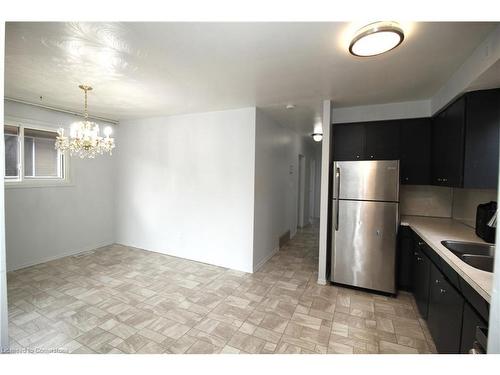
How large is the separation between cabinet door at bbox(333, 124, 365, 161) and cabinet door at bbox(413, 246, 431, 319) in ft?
4.51

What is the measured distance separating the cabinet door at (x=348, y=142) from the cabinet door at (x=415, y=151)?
0.49m

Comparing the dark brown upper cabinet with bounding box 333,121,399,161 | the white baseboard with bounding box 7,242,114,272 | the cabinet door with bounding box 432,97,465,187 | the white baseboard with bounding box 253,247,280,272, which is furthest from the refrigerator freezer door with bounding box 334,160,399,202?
the white baseboard with bounding box 7,242,114,272

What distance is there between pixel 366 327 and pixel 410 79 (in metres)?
2.55

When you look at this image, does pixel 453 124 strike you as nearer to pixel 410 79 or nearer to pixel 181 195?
pixel 410 79

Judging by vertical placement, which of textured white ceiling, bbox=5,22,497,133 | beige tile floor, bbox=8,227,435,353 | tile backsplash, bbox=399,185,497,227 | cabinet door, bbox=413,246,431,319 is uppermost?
textured white ceiling, bbox=5,22,497,133

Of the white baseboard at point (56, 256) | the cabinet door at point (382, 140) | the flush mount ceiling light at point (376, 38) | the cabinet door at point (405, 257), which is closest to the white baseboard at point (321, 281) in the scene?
the cabinet door at point (405, 257)

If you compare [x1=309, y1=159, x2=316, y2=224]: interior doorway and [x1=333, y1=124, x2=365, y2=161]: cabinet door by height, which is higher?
[x1=333, y1=124, x2=365, y2=161]: cabinet door

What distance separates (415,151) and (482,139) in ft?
2.94

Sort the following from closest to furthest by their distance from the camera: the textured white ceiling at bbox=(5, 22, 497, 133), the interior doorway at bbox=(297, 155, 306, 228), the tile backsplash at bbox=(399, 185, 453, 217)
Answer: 1. the textured white ceiling at bbox=(5, 22, 497, 133)
2. the tile backsplash at bbox=(399, 185, 453, 217)
3. the interior doorway at bbox=(297, 155, 306, 228)

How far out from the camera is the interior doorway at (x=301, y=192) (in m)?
5.89

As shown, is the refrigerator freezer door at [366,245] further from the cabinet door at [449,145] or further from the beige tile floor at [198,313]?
the cabinet door at [449,145]

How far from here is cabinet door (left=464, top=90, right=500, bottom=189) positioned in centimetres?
183

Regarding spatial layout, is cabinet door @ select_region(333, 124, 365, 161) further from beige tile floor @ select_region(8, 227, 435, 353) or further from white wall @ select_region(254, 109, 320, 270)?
beige tile floor @ select_region(8, 227, 435, 353)
